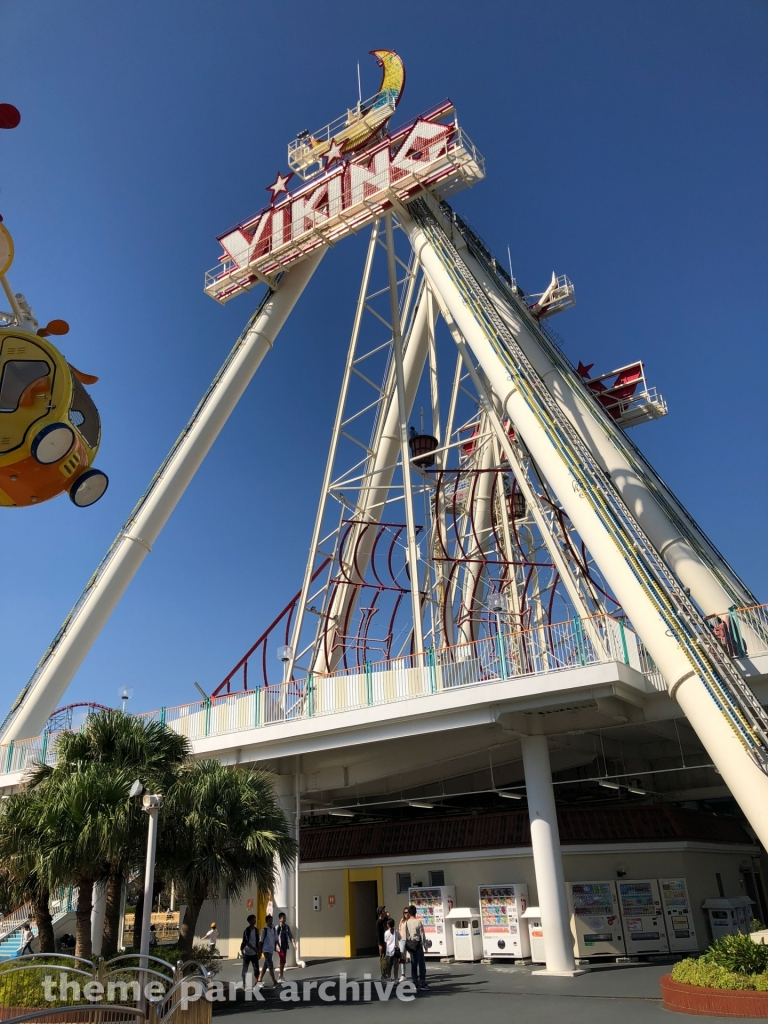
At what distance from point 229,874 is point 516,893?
834 cm

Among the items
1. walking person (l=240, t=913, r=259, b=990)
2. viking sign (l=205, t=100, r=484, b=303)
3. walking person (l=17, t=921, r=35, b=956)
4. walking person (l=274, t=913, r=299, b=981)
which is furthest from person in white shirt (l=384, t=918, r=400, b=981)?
viking sign (l=205, t=100, r=484, b=303)

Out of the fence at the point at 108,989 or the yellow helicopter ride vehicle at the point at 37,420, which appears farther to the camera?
the fence at the point at 108,989

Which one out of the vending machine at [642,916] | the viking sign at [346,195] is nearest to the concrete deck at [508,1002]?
the vending machine at [642,916]

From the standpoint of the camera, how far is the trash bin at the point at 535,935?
60.0 feet

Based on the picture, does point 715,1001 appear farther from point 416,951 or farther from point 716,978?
point 416,951

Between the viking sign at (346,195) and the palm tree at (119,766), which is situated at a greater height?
the viking sign at (346,195)

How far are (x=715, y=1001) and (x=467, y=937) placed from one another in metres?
10.5

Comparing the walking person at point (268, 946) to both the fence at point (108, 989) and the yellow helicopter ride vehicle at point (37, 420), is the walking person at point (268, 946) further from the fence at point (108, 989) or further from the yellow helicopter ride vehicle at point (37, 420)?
the yellow helicopter ride vehicle at point (37, 420)

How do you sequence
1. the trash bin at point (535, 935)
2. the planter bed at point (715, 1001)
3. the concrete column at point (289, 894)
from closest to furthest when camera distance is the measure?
1. the planter bed at point (715, 1001)
2. the trash bin at point (535, 935)
3. the concrete column at point (289, 894)

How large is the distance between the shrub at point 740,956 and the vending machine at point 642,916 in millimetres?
7998

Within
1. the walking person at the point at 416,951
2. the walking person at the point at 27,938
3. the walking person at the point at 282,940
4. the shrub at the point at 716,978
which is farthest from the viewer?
the walking person at the point at 27,938

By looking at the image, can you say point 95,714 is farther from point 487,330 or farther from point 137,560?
point 487,330

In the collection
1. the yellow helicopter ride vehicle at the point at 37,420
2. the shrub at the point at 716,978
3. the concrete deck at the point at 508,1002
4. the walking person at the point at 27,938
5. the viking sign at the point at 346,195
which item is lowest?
the concrete deck at the point at 508,1002

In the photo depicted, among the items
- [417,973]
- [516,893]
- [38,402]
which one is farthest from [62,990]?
[516,893]
